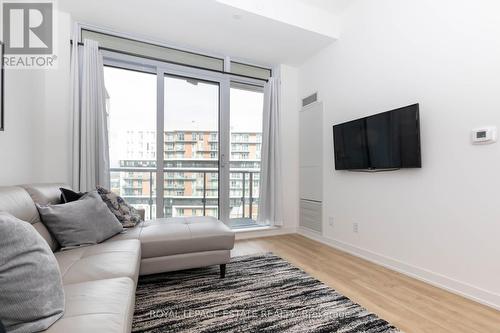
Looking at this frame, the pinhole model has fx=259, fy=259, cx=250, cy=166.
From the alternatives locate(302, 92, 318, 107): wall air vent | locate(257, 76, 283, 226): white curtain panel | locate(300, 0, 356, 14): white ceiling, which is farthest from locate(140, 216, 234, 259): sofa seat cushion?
locate(300, 0, 356, 14): white ceiling

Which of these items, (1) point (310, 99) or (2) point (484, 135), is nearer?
(2) point (484, 135)

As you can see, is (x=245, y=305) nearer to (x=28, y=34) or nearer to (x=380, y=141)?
(x=380, y=141)

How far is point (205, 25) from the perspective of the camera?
300cm

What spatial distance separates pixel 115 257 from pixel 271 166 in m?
2.60

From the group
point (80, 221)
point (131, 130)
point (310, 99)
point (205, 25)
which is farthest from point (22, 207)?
point (310, 99)

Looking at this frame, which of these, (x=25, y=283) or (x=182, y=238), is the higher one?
(x=25, y=283)

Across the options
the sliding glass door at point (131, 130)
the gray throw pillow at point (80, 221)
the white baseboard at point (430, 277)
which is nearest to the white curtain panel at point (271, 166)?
the white baseboard at point (430, 277)

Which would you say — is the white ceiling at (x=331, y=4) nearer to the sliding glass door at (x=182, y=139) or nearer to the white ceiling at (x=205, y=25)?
the white ceiling at (x=205, y=25)

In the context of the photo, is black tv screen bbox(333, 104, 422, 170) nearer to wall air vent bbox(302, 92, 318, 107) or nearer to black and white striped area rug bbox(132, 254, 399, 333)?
wall air vent bbox(302, 92, 318, 107)

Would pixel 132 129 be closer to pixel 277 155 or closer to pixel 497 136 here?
pixel 277 155

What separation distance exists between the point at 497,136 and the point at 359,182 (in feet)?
4.31

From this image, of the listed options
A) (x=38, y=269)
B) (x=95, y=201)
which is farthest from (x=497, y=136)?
(x=95, y=201)

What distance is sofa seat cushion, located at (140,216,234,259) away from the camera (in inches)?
78.5

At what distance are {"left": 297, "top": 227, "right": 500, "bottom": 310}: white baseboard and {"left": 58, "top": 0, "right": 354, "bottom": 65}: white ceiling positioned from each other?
2605 millimetres
